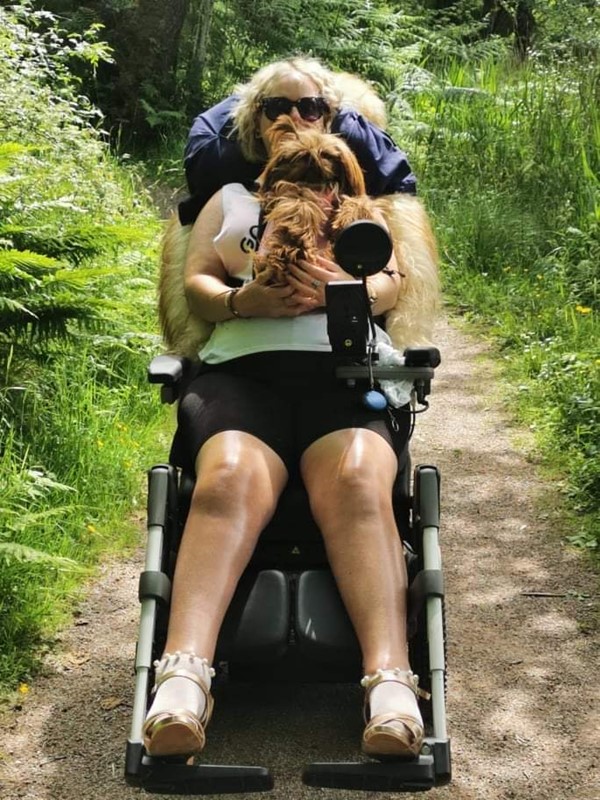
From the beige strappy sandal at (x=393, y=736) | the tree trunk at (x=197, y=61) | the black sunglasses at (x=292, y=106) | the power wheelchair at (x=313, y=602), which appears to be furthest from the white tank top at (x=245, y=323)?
the tree trunk at (x=197, y=61)

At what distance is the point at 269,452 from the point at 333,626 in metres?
0.51

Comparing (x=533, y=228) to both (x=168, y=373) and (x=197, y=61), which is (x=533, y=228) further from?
(x=168, y=373)

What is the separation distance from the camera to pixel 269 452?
2.93 metres

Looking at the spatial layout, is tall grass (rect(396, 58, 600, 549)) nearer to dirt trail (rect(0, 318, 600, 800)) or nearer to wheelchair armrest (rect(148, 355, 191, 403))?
dirt trail (rect(0, 318, 600, 800))

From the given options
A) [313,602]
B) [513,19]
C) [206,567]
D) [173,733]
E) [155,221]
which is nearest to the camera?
[173,733]

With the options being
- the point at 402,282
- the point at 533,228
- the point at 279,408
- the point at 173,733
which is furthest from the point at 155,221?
the point at 173,733

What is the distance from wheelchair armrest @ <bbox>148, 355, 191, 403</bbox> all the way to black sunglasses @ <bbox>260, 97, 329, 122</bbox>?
86 cm

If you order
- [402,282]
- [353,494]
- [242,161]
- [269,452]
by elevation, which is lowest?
[353,494]

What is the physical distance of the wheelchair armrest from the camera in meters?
3.20

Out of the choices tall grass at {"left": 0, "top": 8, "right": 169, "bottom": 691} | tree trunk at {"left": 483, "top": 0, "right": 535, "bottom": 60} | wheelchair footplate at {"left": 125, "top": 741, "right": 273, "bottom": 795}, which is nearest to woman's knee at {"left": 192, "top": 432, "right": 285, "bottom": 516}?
wheelchair footplate at {"left": 125, "top": 741, "right": 273, "bottom": 795}

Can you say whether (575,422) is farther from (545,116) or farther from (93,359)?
(545,116)

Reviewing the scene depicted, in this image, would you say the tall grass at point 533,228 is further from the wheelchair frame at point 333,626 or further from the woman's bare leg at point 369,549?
the woman's bare leg at point 369,549

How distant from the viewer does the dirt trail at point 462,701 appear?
9.14 ft

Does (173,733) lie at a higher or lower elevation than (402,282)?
lower
